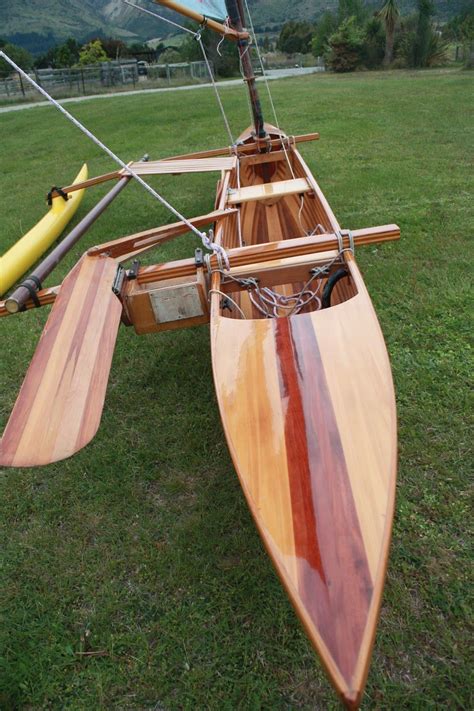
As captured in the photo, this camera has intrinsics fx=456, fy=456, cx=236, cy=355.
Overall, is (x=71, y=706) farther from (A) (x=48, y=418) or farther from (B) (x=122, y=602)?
(A) (x=48, y=418)

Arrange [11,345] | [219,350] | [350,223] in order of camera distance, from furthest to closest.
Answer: [350,223]
[11,345]
[219,350]

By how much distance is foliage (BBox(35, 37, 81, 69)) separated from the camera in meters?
33.8

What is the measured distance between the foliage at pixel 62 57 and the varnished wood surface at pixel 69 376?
3980cm

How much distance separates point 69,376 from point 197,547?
3.08 feet

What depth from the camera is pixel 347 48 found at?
2158 centimetres

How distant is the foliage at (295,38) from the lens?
1628 inches

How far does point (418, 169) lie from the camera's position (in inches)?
242

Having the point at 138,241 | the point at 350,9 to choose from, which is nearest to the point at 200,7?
the point at 138,241

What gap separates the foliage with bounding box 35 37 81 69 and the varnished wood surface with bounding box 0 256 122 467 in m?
39.8

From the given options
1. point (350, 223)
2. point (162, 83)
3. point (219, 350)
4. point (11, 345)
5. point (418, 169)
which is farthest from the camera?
point (162, 83)

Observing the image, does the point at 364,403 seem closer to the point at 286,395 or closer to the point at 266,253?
the point at 286,395

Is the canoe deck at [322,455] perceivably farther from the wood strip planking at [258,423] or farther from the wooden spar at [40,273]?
the wooden spar at [40,273]

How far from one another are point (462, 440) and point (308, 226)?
2101 millimetres

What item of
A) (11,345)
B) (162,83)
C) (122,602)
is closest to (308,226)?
(11,345)
